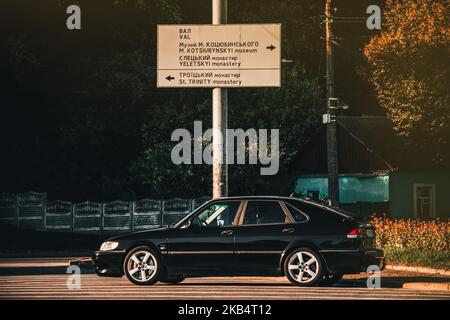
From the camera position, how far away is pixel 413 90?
39.2 meters

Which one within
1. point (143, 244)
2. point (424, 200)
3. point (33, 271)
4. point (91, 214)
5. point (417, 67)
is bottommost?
point (33, 271)

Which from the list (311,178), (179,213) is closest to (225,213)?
(179,213)

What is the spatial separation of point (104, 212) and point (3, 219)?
16.6 feet

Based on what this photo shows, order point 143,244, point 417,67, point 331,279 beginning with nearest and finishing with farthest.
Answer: point 143,244
point 331,279
point 417,67

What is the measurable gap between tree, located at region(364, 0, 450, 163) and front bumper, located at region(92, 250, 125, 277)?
24.5 meters

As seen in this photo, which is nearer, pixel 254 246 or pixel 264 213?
pixel 254 246

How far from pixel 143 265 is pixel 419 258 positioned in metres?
7.76

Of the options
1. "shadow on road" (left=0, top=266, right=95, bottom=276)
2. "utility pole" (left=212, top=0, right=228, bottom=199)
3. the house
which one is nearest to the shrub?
"utility pole" (left=212, top=0, right=228, bottom=199)

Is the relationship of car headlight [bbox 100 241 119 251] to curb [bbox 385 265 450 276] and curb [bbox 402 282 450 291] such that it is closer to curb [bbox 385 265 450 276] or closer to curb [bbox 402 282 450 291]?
curb [bbox 402 282 450 291]

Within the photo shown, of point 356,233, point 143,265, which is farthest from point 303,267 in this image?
point 143,265

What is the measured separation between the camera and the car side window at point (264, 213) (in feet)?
55.0

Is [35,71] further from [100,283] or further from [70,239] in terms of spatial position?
[100,283]

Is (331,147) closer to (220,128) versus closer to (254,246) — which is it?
(220,128)

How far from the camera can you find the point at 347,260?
1614 centimetres
